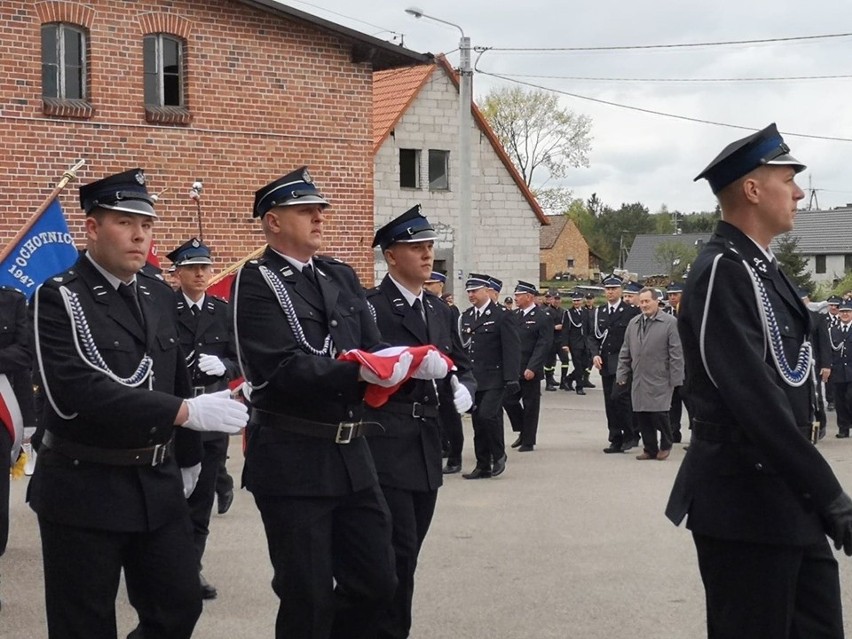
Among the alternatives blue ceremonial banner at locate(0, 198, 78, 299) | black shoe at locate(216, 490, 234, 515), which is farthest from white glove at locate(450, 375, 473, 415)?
blue ceremonial banner at locate(0, 198, 78, 299)

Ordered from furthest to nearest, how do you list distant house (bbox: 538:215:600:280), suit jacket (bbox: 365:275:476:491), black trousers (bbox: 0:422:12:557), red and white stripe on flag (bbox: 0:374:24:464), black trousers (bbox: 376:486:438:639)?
distant house (bbox: 538:215:600:280) < red and white stripe on flag (bbox: 0:374:24:464) < black trousers (bbox: 0:422:12:557) < suit jacket (bbox: 365:275:476:491) < black trousers (bbox: 376:486:438:639)

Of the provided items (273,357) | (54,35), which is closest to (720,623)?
(273,357)

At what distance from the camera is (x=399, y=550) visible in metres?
5.94

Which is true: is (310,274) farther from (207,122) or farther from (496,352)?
(207,122)

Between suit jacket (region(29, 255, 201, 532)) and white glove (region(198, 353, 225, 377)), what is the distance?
2.91m

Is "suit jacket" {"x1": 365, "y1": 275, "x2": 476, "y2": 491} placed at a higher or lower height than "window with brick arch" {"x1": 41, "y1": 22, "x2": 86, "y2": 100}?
lower

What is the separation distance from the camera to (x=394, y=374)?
16.4 feet

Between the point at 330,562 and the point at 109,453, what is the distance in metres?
0.97

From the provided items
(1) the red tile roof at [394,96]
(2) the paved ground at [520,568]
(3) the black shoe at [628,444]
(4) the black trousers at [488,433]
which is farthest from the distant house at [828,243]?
(2) the paved ground at [520,568]

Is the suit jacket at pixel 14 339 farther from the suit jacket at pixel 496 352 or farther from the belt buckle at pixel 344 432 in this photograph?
the suit jacket at pixel 496 352

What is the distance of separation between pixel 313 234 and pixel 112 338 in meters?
1.03

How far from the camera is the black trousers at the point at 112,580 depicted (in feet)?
15.6

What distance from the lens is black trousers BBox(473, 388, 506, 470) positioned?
1338 centimetres

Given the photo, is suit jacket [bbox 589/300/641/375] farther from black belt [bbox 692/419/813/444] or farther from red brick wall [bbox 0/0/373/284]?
black belt [bbox 692/419/813/444]
